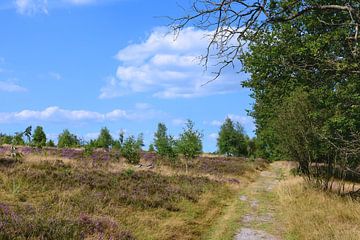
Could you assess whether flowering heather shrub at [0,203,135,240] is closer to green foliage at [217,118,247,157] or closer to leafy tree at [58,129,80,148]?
leafy tree at [58,129,80,148]

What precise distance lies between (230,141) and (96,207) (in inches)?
3140

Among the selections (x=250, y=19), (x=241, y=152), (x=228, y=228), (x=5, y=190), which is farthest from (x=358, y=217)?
(x=241, y=152)

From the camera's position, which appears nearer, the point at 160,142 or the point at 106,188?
the point at 106,188

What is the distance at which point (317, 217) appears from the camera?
12.0 meters

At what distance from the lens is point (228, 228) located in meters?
12.2

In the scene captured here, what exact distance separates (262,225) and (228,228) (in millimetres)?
1571

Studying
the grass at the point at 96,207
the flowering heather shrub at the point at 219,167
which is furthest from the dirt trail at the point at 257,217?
the flowering heather shrub at the point at 219,167

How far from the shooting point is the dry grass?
992cm

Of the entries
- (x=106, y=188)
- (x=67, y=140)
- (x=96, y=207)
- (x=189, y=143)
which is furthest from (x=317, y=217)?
(x=67, y=140)

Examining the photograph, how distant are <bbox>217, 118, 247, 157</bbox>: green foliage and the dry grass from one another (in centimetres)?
7078

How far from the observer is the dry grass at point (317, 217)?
992 cm

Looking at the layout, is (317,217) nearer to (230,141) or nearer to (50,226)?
(50,226)

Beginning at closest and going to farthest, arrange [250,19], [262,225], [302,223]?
1. [250,19]
2. [302,223]
3. [262,225]

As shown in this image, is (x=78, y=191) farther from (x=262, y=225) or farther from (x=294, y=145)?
(x=294, y=145)
